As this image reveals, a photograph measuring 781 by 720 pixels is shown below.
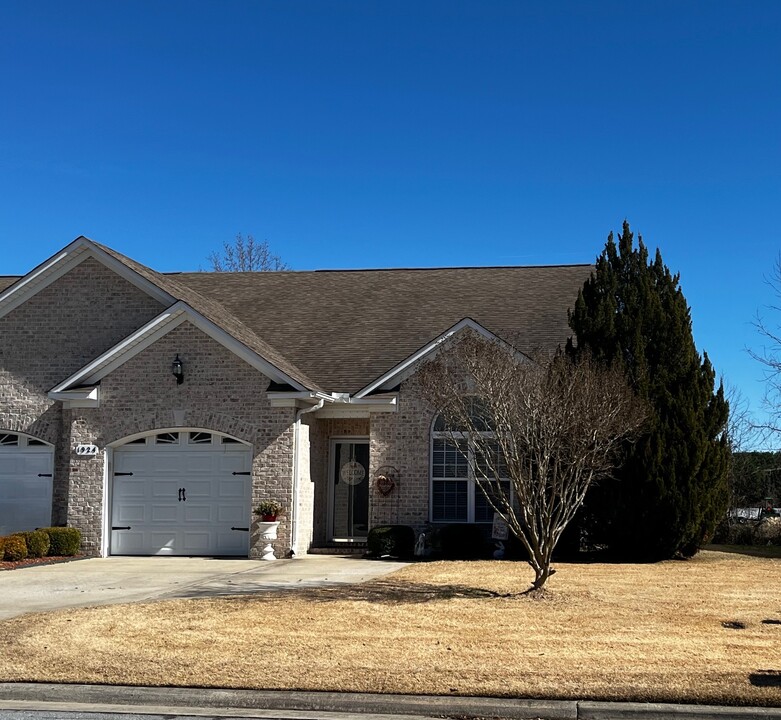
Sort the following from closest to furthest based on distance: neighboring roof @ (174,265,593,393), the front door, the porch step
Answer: the porch step, the front door, neighboring roof @ (174,265,593,393)

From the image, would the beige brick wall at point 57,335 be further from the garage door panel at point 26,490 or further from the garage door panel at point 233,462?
the garage door panel at point 233,462

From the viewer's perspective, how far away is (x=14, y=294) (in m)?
21.5

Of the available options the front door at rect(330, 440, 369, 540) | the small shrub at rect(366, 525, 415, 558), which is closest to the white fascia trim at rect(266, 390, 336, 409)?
the front door at rect(330, 440, 369, 540)

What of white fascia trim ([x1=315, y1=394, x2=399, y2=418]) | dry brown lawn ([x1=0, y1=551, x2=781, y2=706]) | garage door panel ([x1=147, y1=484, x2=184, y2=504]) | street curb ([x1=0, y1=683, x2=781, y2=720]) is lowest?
street curb ([x1=0, y1=683, x2=781, y2=720])

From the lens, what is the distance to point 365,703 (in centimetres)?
815

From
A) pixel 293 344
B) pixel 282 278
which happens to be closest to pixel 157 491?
pixel 293 344

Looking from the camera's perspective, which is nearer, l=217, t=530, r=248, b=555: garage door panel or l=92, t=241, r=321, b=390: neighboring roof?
l=217, t=530, r=248, b=555: garage door panel

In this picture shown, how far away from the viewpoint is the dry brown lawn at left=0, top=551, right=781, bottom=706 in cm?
851

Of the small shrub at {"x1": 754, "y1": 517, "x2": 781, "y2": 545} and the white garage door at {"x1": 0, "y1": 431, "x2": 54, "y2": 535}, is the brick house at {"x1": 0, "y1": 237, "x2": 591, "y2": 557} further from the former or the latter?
the small shrub at {"x1": 754, "y1": 517, "x2": 781, "y2": 545}

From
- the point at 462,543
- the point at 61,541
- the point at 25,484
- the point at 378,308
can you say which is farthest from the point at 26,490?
the point at 378,308

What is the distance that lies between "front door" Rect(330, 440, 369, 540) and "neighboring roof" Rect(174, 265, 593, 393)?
1646mm

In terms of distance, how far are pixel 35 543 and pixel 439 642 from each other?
11629 millimetres

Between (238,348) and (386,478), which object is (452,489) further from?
(238,348)

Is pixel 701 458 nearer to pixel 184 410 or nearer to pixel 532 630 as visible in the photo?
pixel 532 630
